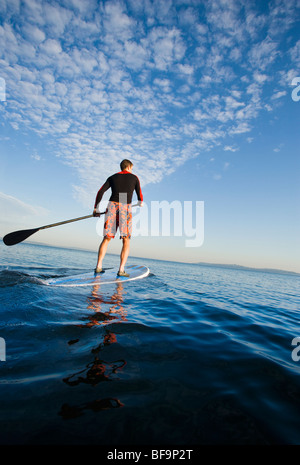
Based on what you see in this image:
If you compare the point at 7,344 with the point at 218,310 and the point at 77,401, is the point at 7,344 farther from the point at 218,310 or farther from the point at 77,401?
the point at 218,310

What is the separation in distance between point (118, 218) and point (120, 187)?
35.0 inches

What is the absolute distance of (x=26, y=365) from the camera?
156 cm

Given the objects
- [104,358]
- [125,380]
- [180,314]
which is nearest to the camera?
[125,380]

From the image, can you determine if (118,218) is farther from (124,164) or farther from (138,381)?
(138,381)

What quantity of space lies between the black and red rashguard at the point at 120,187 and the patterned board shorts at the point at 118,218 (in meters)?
0.16

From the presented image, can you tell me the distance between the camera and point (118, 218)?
562 cm

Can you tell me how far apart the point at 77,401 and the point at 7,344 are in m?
1.11

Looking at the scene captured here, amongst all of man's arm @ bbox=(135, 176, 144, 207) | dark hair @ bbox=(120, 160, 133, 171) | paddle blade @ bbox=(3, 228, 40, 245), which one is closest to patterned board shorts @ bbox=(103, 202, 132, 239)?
man's arm @ bbox=(135, 176, 144, 207)

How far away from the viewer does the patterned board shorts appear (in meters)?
5.56

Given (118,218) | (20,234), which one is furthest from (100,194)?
(20,234)

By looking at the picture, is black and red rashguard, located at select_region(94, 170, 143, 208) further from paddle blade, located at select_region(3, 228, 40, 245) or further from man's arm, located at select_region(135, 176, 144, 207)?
paddle blade, located at select_region(3, 228, 40, 245)

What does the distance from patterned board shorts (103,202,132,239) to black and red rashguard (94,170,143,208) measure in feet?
0.51

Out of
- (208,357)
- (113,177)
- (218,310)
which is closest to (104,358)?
(208,357)

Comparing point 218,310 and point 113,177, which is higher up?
point 113,177
